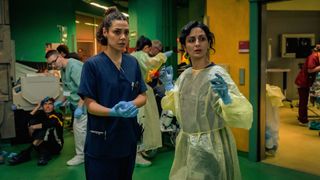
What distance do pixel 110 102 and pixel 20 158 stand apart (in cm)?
282

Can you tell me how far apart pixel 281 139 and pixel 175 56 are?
2.39 metres

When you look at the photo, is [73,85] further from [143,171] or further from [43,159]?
[143,171]

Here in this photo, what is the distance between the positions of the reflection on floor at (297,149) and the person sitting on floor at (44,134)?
2.58m

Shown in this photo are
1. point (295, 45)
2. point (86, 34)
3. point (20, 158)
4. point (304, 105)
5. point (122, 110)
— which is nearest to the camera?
point (122, 110)

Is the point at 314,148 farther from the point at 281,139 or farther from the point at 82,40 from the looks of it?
the point at 82,40

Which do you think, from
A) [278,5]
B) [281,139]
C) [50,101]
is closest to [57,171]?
[50,101]

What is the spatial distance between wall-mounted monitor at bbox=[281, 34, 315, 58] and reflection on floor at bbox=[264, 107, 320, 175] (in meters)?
3.16

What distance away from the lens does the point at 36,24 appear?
25.8 feet

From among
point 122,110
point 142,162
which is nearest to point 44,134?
point 142,162

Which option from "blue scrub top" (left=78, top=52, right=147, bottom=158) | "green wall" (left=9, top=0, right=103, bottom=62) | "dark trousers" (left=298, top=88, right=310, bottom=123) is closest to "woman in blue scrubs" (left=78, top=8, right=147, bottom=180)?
"blue scrub top" (left=78, top=52, right=147, bottom=158)

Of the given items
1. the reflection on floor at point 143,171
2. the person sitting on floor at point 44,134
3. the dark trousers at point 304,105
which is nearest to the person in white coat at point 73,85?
the reflection on floor at point 143,171

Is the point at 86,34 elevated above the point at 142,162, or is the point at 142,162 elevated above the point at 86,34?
the point at 86,34

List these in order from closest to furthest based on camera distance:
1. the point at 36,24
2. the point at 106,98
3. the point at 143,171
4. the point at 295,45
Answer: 1. the point at 106,98
2. the point at 143,171
3. the point at 36,24
4. the point at 295,45

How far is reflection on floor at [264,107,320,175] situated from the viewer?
3.83 m
